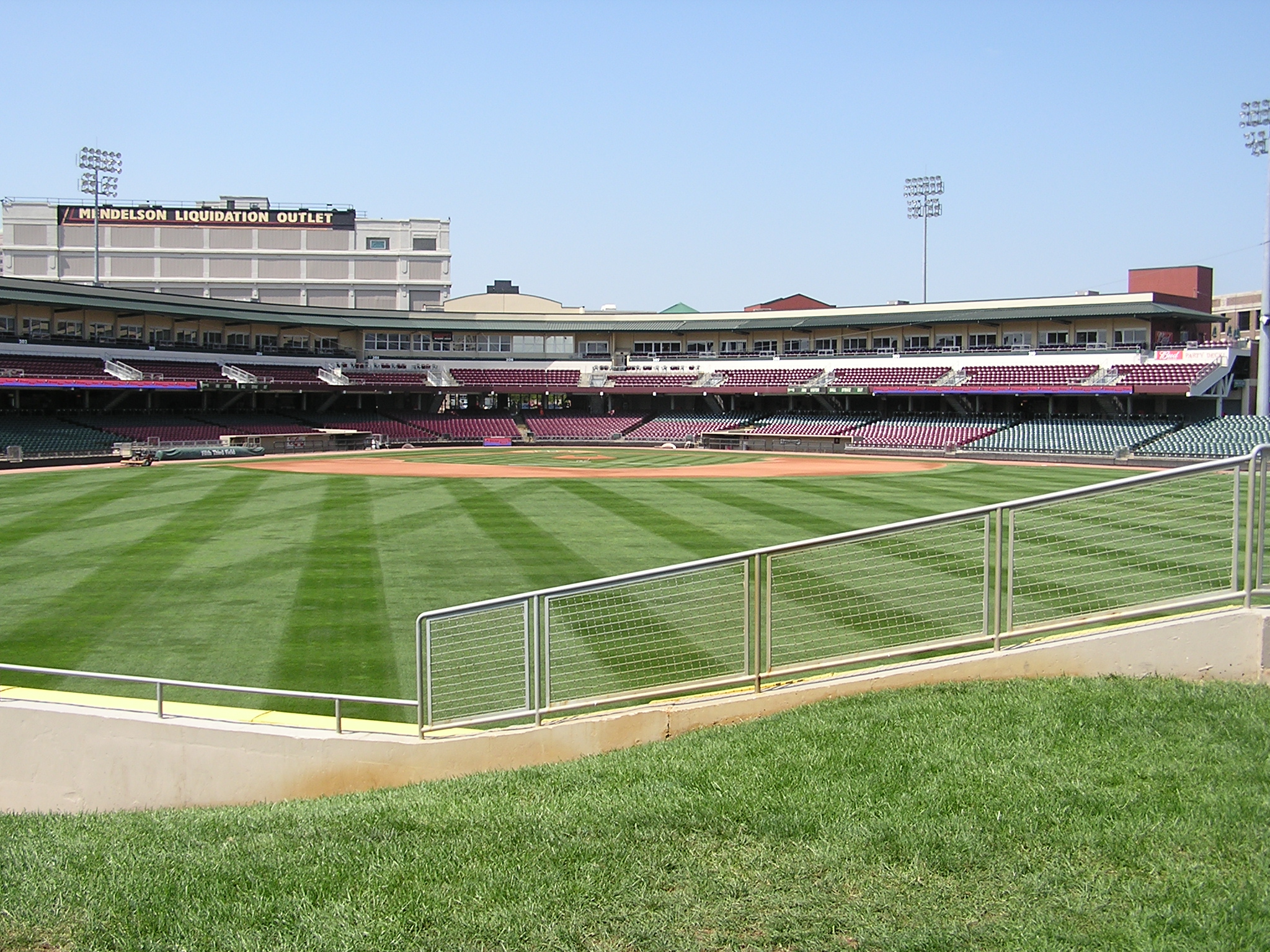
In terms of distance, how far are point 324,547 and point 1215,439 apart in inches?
1809

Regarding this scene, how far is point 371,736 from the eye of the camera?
33.7ft

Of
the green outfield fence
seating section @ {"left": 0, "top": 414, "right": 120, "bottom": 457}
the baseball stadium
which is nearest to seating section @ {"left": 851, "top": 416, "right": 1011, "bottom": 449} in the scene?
the baseball stadium

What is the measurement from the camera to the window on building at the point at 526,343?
289 feet

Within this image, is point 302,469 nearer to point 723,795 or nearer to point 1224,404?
point 723,795

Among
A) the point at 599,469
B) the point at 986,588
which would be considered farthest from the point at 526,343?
the point at 986,588

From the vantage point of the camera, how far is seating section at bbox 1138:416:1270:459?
1916 inches

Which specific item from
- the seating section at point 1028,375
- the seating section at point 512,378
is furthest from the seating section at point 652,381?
the seating section at point 1028,375

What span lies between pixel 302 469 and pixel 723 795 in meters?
47.3

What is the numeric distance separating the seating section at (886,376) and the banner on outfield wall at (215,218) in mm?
53372

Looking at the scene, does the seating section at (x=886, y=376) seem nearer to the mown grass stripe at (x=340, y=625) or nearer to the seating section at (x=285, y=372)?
the seating section at (x=285, y=372)

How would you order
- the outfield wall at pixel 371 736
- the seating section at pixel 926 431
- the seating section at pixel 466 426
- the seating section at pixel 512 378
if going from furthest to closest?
the seating section at pixel 512 378
the seating section at pixel 466 426
the seating section at pixel 926 431
the outfield wall at pixel 371 736

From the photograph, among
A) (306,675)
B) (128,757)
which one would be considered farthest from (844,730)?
(306,675)

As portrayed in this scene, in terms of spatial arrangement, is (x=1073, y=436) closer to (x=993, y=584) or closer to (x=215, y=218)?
(x=993, y=584)

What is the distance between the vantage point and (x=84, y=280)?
9719 centimetres
